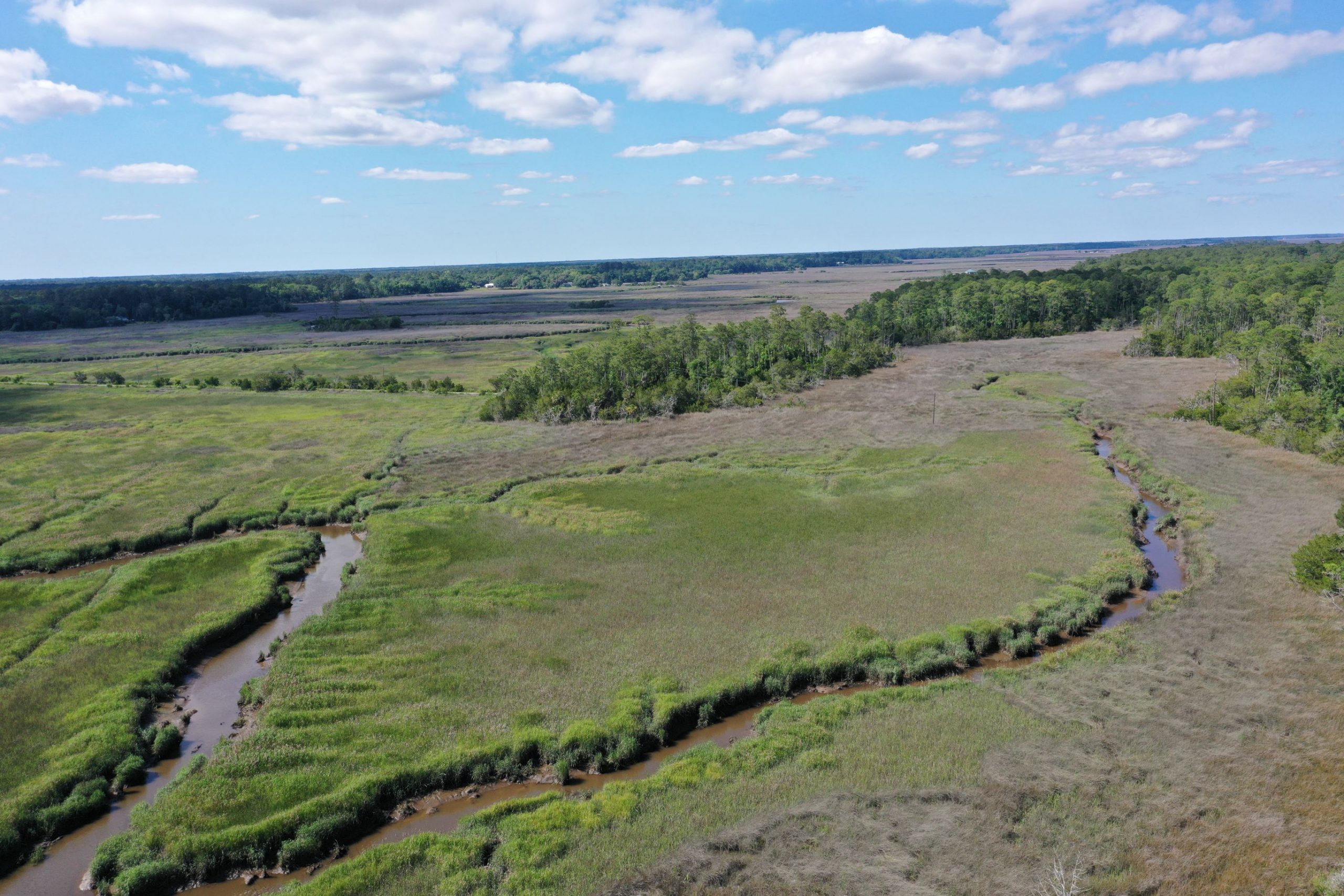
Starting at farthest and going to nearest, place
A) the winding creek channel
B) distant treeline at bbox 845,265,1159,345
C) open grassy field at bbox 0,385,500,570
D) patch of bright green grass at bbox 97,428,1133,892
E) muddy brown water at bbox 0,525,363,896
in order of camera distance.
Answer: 1. distant treeline at bbox 845,265,1159,345
2. open grassy field at bbox 0,385,500,570
3. patch of bright green grass at bbox 97,428,1133,892
4. muddy brown water at bbox 0,525,363,896
5. the winding creek channel

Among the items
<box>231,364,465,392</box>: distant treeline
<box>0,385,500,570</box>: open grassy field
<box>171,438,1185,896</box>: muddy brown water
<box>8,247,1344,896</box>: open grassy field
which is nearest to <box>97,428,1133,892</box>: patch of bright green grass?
<box>8,247,1344,896</box>: open grassy field

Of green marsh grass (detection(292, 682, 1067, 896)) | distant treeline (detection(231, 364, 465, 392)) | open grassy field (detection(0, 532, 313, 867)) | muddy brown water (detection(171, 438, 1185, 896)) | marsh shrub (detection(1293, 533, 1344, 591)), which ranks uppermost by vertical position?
distant treeline (detection(231, 364, 465, 392))

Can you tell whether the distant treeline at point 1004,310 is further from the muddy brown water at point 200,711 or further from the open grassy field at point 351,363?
the muddy brown water at point 200,711

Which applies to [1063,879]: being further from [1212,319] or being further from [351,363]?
[351,363]

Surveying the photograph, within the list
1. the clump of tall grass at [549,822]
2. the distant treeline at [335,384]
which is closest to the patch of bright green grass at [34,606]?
the clump of tall grass at [549,822]

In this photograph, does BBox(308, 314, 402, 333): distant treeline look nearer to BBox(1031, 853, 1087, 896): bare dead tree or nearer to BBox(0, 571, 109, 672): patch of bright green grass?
BBox(0, 571, 109, 672): patch of bright green grass

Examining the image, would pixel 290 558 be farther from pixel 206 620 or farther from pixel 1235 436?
pixel 1235 436
